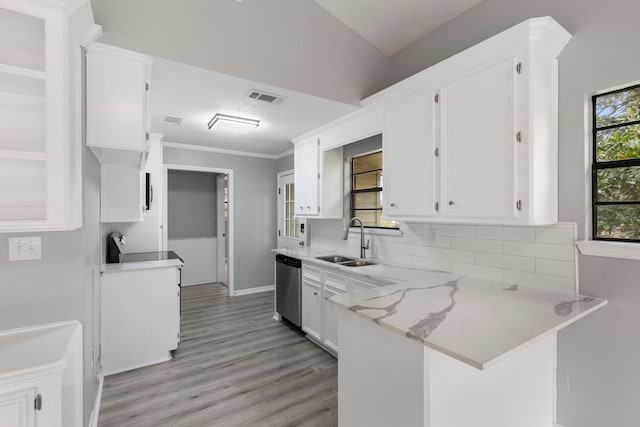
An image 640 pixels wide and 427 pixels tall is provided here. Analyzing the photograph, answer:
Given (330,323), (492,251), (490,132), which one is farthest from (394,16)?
(330,323)

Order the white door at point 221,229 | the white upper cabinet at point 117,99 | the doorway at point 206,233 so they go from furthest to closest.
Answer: the white door at point 221,229 < the doorway at point 206,233 < the white upper cabinet at point 117,99

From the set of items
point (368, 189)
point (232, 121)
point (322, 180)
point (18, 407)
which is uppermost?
point (232, 121)

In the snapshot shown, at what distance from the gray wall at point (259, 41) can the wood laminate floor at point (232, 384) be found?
8.32 feet

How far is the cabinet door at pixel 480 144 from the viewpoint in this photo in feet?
5.90

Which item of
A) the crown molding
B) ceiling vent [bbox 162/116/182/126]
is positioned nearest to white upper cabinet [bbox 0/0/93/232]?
ceiling vent [bbox 162/116/182/126]

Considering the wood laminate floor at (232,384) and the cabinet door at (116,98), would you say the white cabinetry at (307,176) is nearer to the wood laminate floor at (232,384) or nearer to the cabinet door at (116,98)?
the wood laminate floor at (232,384)

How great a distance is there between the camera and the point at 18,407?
1.10 meters

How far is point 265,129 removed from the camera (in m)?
3.83

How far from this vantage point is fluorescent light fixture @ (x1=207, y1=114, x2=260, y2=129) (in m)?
3.25

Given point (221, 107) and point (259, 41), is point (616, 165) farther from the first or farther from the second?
point (221, 107)

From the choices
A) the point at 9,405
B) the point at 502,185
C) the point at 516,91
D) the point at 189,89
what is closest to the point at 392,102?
the point at 516,91

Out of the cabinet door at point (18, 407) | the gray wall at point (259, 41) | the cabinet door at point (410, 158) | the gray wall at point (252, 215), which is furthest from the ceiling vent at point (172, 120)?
the cabinet door at point (18, 407)

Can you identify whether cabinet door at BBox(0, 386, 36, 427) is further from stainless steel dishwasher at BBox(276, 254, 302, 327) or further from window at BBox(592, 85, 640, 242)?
window at BBox(592, 85, 640, 242)

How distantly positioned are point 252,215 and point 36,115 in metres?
4.05
